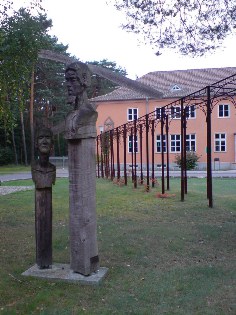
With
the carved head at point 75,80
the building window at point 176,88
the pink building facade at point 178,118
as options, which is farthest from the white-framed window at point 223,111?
the carved head at point 75,80

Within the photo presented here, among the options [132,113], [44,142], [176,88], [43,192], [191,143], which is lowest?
[43,192]

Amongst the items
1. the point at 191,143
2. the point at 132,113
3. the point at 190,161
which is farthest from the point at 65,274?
the point at 132,113

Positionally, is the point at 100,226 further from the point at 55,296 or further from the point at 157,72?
the point at 157,72

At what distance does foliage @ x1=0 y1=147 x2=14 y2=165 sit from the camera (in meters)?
52.9

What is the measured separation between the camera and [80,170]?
538 centimetres

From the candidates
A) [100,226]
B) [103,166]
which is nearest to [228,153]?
[103,166]

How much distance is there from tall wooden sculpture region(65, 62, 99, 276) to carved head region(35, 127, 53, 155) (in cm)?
35

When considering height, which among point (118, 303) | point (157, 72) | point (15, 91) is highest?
point (157, 72)

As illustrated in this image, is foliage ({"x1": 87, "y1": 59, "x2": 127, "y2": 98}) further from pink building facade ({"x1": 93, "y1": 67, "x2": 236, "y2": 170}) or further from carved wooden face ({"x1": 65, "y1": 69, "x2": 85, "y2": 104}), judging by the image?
carved wooden face ({"x1": 65, "y1": 69, "x2": 85, "y2": 104})

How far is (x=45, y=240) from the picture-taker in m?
5.75

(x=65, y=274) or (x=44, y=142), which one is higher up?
(x=44, y=142)

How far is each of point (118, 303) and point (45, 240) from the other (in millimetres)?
1529

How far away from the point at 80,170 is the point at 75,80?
1.12 m

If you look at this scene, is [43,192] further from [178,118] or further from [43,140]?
[178,118]
